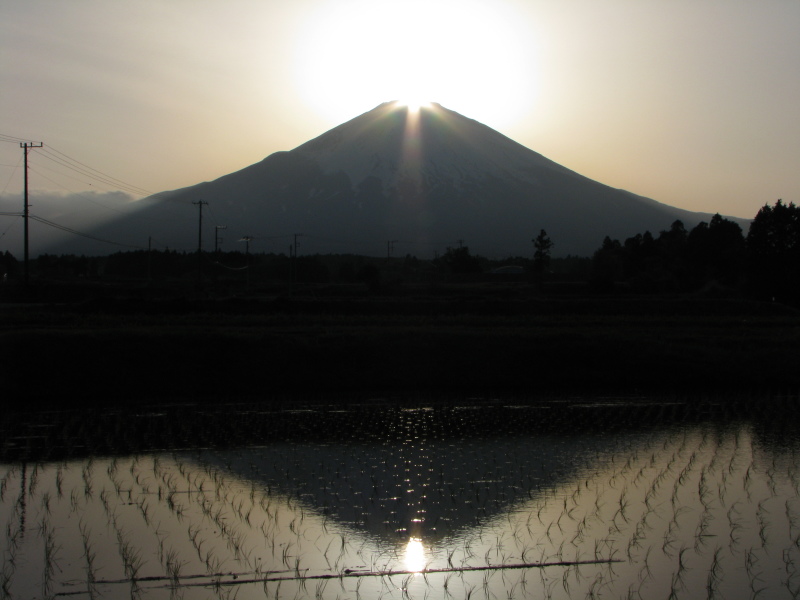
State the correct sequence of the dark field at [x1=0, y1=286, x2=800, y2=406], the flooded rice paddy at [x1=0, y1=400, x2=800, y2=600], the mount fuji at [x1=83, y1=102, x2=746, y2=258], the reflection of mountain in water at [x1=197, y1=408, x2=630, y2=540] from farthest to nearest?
the mount fuji at [x1=83, y1=102, x2=746, y2=258]
the dark field at [x1=0, y1=286, x2=800, y2=406]
the reflection of mountain in water at [x1=197, y1=408, x2=630, y2=540]
the flooded rice paddy at [x1=0, y1=400, x2=800, y2=600]

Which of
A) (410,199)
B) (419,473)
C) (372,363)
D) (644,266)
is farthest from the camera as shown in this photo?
(410,199)

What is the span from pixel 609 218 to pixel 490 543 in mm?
138114

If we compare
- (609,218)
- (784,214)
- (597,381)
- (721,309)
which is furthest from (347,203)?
(597,381)

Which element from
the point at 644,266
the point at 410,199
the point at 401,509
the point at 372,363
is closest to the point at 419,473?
the point at 401,509

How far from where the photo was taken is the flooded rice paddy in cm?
616

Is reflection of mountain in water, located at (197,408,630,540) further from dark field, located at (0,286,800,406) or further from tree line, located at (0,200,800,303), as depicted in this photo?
tree line, located at (0,200,800,303)

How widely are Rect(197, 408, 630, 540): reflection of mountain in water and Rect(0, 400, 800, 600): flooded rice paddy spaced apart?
0.04 metres

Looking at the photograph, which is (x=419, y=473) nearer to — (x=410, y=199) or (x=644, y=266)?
(x=644, y=266)

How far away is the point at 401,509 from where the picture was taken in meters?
7.81

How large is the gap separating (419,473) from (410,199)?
12847 cm

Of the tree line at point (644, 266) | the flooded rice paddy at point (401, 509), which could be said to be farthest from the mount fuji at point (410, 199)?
the flooded rice paddy at point (401, 509)

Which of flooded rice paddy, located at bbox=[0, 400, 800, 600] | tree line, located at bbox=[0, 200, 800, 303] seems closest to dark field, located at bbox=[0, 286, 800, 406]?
flooded rice paddy, located at bbox=[0, 400, 800, 600]

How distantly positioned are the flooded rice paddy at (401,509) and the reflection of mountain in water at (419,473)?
0.12 ft

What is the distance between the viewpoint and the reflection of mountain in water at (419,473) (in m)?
7.68
